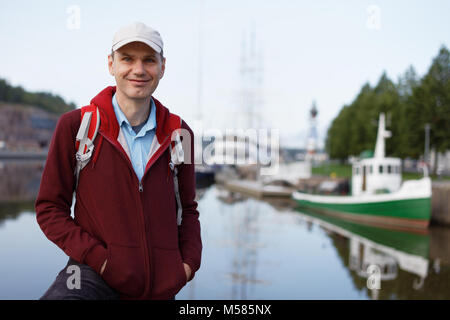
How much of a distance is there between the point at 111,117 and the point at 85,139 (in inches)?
5.6

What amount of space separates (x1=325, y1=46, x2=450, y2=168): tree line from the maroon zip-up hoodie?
33684 mm

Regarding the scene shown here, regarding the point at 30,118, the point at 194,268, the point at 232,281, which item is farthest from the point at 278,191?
the point at 30,118

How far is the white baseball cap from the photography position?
1.65 meters

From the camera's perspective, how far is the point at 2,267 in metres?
12.5

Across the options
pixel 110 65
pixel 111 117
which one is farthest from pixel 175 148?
Result: pixel 110 65

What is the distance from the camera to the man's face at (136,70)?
5.63 ft

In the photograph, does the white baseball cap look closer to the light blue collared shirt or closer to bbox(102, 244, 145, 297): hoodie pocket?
the light blue collared shirt

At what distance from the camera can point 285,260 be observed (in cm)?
1488

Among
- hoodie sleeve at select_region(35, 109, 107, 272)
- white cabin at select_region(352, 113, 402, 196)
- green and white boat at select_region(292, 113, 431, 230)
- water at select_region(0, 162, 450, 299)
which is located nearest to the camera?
hoodie sleeve at select_region(35, 109, 107, 272)

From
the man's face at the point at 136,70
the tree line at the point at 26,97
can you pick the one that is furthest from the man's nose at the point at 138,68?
the tree line at the point at 26,97

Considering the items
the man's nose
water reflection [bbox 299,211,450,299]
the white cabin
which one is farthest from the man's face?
the white cabin

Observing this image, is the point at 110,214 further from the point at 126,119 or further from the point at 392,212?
the point at 392,212

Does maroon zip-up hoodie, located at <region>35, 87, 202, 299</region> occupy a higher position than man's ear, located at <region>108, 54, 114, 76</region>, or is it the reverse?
man's ear, located at <region>108, 54, 114, 76</region>
